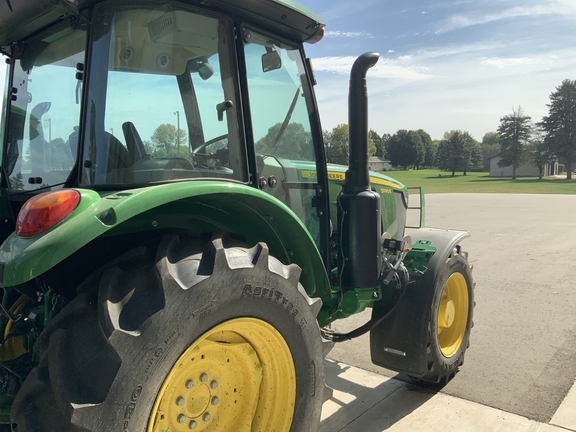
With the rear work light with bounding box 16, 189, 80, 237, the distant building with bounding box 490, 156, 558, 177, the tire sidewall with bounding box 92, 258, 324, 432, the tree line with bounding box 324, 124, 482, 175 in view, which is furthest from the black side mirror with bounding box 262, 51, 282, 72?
the distant building with bounding box 490, 156, 558, 177

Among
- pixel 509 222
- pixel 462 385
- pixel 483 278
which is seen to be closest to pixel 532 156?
pixel 509 222

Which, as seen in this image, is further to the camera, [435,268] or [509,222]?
[509,222]

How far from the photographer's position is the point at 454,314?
3822 millimetres

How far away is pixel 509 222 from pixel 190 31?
13.4 meters

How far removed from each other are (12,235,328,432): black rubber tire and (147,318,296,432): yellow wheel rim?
0.37 ft

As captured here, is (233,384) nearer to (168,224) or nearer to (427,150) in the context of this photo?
(168,224)

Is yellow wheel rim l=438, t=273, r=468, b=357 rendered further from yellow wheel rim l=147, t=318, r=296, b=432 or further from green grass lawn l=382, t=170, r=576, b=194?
green grass lawn l=382, t=170, r=576, b=194

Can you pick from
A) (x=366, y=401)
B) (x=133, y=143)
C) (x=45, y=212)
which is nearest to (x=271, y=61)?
(x=133, y=143)

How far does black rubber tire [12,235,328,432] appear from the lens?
1.52m

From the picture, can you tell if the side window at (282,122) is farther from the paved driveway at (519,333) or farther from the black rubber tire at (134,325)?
the paved driveway at (519,333)

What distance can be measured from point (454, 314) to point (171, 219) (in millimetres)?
2650

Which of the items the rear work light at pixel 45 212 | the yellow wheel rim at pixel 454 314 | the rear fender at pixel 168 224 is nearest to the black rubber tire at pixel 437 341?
the yellow wheel rim at pixel 454 314

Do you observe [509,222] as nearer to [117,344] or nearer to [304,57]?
[304,57]

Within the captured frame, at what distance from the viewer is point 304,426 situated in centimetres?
220
